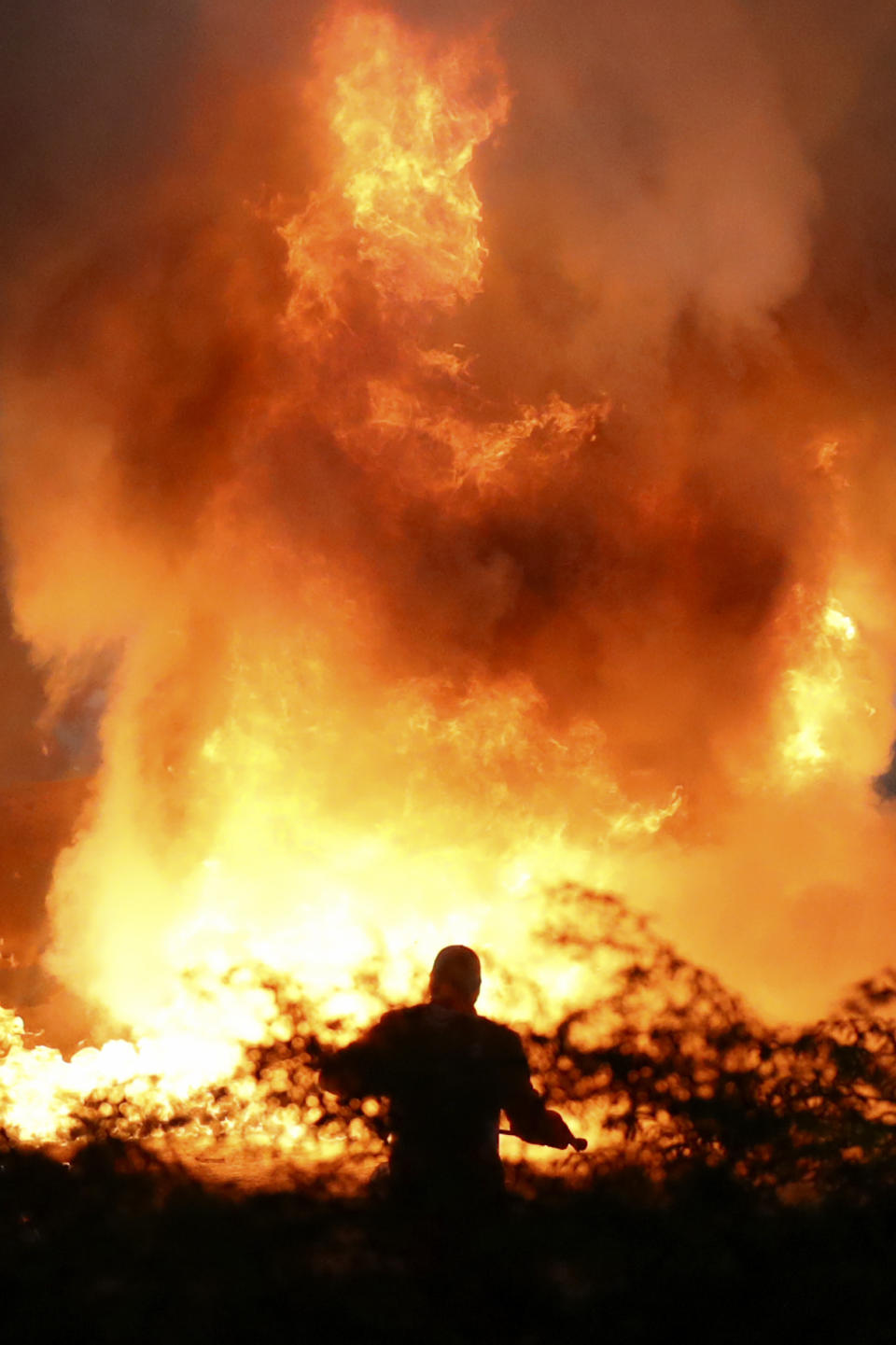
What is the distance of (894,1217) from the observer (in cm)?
324

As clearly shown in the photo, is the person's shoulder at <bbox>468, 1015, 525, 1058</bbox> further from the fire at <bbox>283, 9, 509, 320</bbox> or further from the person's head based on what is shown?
the fire at <bbox>283, 9, 509, 320</bbox>

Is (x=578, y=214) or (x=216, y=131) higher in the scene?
(x=216, y=131)

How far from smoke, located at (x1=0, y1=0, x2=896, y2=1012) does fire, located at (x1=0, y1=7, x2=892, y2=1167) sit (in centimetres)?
4

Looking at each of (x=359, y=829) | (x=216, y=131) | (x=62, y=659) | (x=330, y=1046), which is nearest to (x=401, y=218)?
(x=216, y=131)

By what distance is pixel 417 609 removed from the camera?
1032 centimetres

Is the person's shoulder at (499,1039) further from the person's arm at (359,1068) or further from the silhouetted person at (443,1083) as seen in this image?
the person's arm at (359,1068)

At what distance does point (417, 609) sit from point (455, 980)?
624 centimetres

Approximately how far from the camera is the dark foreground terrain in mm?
3074

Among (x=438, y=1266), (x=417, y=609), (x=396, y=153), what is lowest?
(x=438, y=1266)

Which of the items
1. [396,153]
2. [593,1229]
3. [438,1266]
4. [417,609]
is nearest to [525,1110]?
[593,1229]

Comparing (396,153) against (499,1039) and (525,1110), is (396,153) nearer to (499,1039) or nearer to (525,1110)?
(499,1039)

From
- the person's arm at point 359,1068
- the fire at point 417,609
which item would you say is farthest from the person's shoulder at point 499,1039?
the fire at point 417,609

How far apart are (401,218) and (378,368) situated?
1.32 m

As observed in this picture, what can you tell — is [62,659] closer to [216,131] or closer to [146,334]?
[146,334]
